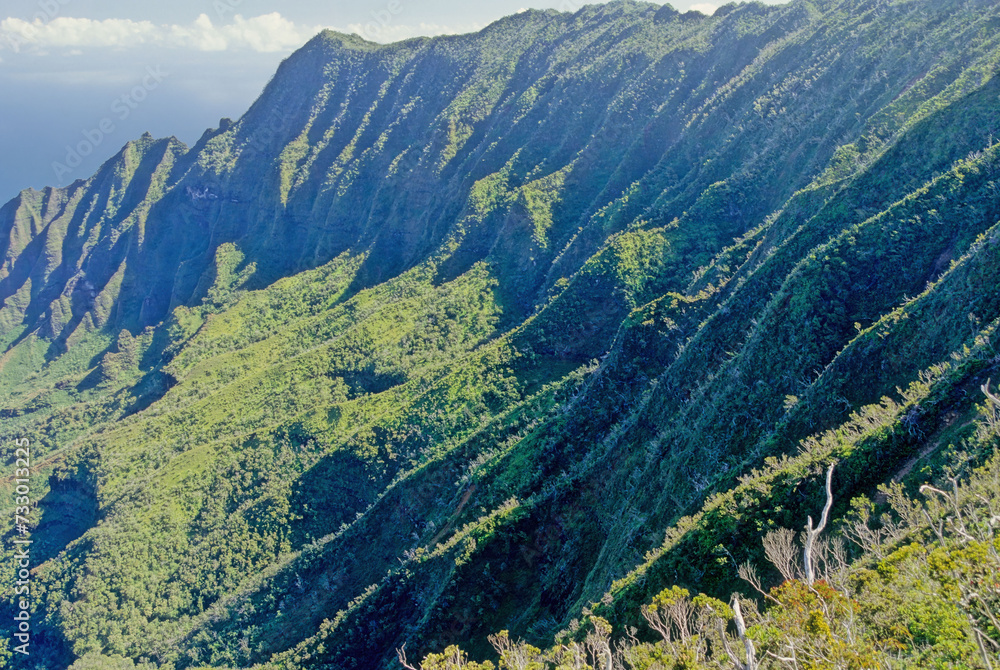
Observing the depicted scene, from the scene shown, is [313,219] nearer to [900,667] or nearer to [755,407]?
[755,407]

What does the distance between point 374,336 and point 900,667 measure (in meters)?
80.4

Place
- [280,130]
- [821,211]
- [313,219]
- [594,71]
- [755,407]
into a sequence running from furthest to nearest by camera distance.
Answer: [280,130] < [313,219] < [594,71] < [821,211] < [755,407]

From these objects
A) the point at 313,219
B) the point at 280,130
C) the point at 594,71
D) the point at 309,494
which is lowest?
the point at 309,494

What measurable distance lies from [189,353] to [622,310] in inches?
3531

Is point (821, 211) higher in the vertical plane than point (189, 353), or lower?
higher

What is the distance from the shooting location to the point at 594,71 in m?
109

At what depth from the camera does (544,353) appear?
220 feet

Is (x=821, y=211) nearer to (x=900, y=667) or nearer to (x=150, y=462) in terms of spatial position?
(x=900, y=667)

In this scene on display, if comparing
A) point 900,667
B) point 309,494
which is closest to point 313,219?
point 309,494

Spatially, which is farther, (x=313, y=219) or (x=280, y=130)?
(x=280, y=130)

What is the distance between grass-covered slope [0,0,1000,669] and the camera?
30.1 m

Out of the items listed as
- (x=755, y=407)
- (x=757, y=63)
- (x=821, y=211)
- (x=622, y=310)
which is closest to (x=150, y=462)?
(x=622, y=310)

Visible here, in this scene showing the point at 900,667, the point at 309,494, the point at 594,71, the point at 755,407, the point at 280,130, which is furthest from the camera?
the point at 280,130

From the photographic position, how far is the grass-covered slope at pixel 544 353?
3012cm
